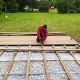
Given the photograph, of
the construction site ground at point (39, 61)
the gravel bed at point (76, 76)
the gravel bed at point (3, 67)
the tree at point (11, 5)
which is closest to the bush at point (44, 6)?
the tree at point (11, 5)

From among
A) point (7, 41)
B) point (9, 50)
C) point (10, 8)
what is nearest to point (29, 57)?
point (9, 50)

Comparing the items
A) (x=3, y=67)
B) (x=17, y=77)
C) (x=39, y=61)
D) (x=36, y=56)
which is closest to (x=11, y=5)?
(x=36, y=56)

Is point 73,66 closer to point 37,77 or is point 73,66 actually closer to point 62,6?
point 37,77

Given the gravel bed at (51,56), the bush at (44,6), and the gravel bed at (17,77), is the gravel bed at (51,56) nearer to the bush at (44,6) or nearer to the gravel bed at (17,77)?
the gravel bed at (17,77)

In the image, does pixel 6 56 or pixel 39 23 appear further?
pixel 39 23

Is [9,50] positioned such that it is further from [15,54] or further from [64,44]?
[64,44]

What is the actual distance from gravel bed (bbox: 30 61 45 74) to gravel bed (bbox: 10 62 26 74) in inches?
8.6

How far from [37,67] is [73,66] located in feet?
3.44

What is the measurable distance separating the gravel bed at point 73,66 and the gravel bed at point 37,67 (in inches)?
30.4

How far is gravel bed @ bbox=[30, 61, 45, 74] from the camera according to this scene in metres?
7.60

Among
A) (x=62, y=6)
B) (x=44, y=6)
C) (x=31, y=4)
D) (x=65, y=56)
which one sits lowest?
(x=44, y=6)

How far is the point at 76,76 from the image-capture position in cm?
715

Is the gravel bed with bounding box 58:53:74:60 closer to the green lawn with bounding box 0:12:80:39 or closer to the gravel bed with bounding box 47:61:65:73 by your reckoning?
the gravel bed with bounding box 47:61:65:73

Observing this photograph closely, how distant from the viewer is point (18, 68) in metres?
7.90
